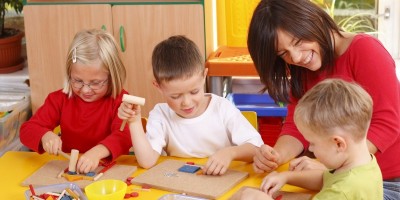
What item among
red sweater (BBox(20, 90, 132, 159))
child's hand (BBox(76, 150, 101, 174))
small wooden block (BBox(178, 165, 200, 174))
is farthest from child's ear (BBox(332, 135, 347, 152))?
red sweater (BBox(20, 90, 132, 159))

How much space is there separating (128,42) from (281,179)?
1.35 metres

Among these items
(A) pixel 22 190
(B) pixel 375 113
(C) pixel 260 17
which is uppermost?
(C) pixel 260 17

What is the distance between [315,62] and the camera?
4.87ft

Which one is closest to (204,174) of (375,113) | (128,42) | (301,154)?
(301,154)

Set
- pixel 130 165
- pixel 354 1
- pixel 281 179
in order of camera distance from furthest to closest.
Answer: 1. pixel 354 1
2. pixel 130 165
3. pixel 281 179

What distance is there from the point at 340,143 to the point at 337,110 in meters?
0.06

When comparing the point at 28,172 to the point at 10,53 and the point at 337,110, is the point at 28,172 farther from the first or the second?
the point at 10,53

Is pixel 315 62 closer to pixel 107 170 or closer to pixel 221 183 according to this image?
pixel 221 183

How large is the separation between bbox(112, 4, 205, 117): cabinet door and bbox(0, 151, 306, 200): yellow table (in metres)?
0.92

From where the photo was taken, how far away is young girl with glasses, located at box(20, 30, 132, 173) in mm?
1662

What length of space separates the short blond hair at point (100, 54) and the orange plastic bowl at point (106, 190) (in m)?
0.44

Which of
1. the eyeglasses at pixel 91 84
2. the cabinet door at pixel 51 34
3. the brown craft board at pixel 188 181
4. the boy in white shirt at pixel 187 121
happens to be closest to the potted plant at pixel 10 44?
the cabinet door at pixel 51 34

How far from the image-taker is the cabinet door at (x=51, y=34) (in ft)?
8.27

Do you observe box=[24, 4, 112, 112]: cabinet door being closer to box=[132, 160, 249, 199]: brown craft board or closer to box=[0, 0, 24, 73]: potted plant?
box=[0, 0, 24, 73]: potted plant
